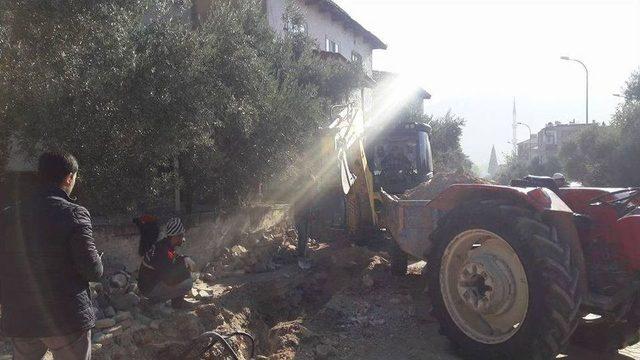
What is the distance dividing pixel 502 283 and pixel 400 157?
579 centimetres

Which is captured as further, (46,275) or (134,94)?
(134,94)

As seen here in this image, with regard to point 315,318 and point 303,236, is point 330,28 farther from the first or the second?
point 315,318

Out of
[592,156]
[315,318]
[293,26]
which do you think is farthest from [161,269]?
[592,156]

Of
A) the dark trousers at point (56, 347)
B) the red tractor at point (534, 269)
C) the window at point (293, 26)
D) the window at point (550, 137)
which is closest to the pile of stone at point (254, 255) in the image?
the red tractor at point (534, 269)

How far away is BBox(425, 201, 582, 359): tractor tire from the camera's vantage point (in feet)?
13.6

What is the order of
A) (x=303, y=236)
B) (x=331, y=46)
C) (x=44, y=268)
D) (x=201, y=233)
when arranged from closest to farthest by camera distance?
(x=44, y=268) < (x=201, y=233) < (x=303, y=236) < (x=331, y=46)

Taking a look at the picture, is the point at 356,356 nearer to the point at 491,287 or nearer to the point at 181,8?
the point at 491,287

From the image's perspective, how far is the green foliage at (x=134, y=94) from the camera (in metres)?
6.20

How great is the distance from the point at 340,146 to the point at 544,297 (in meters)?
4.07

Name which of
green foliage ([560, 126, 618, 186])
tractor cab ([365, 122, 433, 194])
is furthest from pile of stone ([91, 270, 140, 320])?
green foliage ([560, 126, 618, 186])

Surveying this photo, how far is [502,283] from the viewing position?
4.63 m

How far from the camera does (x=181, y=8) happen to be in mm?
8281

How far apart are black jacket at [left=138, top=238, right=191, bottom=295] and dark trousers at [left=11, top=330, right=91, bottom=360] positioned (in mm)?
2494

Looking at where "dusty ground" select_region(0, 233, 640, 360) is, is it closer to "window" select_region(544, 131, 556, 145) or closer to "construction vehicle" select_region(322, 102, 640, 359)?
"construction vehicle" select_region(322, 102, 640, 359)
